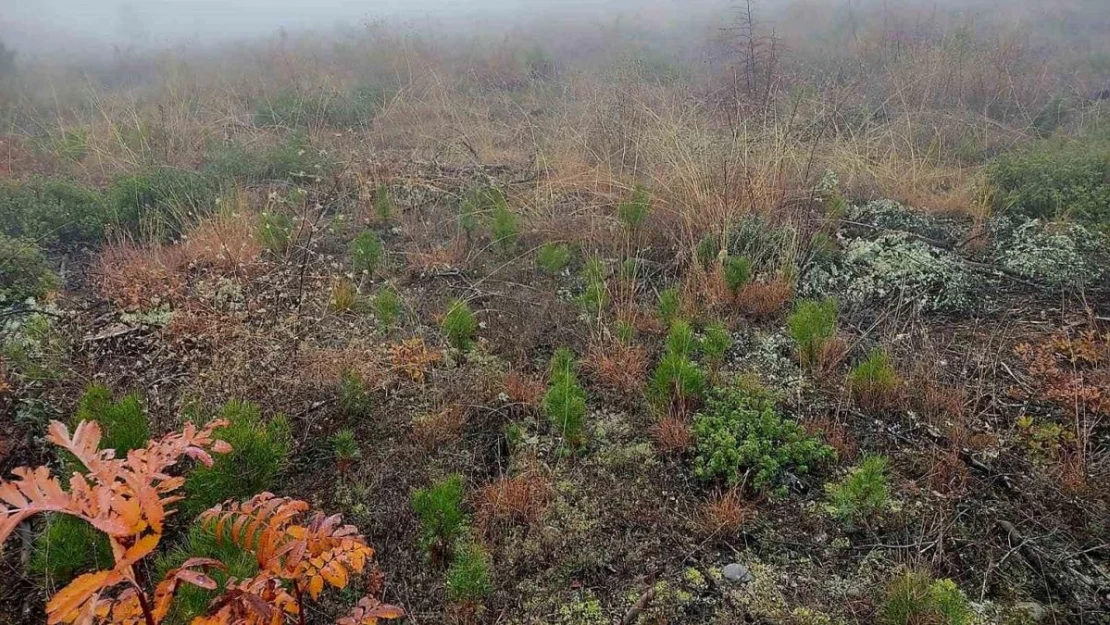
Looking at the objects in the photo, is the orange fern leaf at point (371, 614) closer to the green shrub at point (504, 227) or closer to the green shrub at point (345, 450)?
the green shrub at point (345, 450)

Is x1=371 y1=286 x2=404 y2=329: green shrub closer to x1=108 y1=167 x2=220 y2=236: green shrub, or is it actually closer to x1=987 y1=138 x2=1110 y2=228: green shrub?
x1=108 y1=167 x2=220 y2=236: green shrub

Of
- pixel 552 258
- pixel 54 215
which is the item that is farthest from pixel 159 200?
pixel 552 258

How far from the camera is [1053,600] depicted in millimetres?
2045

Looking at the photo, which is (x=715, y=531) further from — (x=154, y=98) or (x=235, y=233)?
(x=154, y=98)

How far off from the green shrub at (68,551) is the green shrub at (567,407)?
160cm

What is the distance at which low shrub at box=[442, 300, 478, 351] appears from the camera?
3257mm

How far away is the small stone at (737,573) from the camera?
2.19 m

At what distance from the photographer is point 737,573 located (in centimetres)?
221

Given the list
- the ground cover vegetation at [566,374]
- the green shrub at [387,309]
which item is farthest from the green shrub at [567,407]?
the green shrub at [387,309]

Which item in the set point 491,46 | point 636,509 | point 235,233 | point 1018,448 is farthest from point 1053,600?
point 491,46

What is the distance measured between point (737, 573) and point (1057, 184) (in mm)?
4194

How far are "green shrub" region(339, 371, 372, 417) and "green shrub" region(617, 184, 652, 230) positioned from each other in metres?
2.11

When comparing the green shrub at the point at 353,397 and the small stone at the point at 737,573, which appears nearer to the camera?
the small stone at the point at 737,573

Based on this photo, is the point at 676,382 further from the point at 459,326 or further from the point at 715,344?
the point at 459,326
